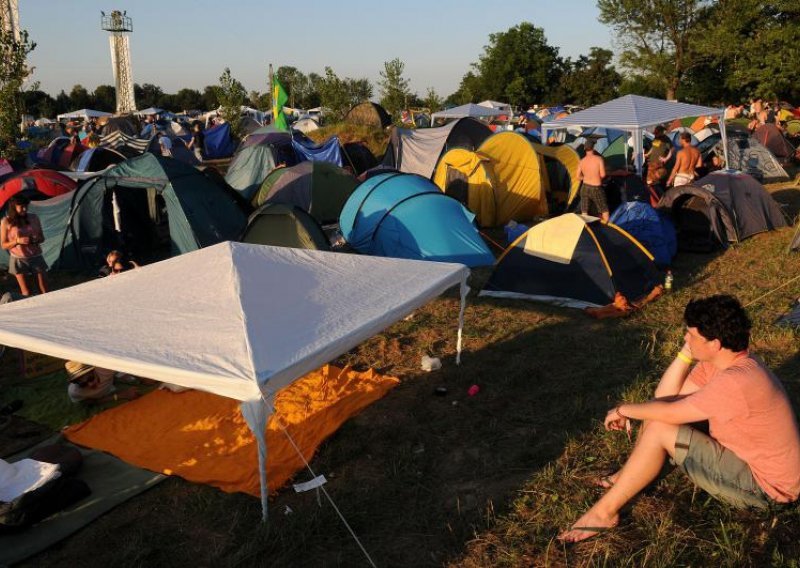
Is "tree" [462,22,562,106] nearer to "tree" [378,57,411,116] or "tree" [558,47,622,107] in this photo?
"tree" [558,47,622,107]

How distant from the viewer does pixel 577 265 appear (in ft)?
26.8

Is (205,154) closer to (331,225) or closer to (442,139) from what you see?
(442,139)

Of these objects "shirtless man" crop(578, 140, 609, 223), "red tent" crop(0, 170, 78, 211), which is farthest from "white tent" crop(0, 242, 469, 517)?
"red tent" crop(0, 170, 78, 211)

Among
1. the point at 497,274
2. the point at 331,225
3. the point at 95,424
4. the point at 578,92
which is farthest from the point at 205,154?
the point at 578,92

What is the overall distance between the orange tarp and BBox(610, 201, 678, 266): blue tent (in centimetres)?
524

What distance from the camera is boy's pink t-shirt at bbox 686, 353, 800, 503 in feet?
10.3

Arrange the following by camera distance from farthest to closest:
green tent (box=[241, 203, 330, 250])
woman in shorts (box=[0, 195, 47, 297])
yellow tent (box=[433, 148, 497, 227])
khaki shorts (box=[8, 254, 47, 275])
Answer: yellow tent (box=[433, 148, 497, 227]), green tent (box=[241, 203, 330, 250]), khaki shorts (box=[8, 254, 47, 275]), woman in shorts (box=[0, 195, 47, 297])

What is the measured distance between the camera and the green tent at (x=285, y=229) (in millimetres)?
9320

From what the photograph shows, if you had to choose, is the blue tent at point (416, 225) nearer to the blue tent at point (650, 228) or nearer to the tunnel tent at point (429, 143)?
the blue tent at point (650, 228)

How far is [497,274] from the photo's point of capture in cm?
878

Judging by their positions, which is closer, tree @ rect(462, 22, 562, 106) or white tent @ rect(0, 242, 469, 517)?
white tent @ rect(0, 242, 469, 517)

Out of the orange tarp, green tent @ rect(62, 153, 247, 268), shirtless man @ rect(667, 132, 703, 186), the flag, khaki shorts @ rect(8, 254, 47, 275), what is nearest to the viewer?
the orange tarp

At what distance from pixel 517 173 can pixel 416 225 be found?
13.9ft

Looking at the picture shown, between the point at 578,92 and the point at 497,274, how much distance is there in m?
48.1
